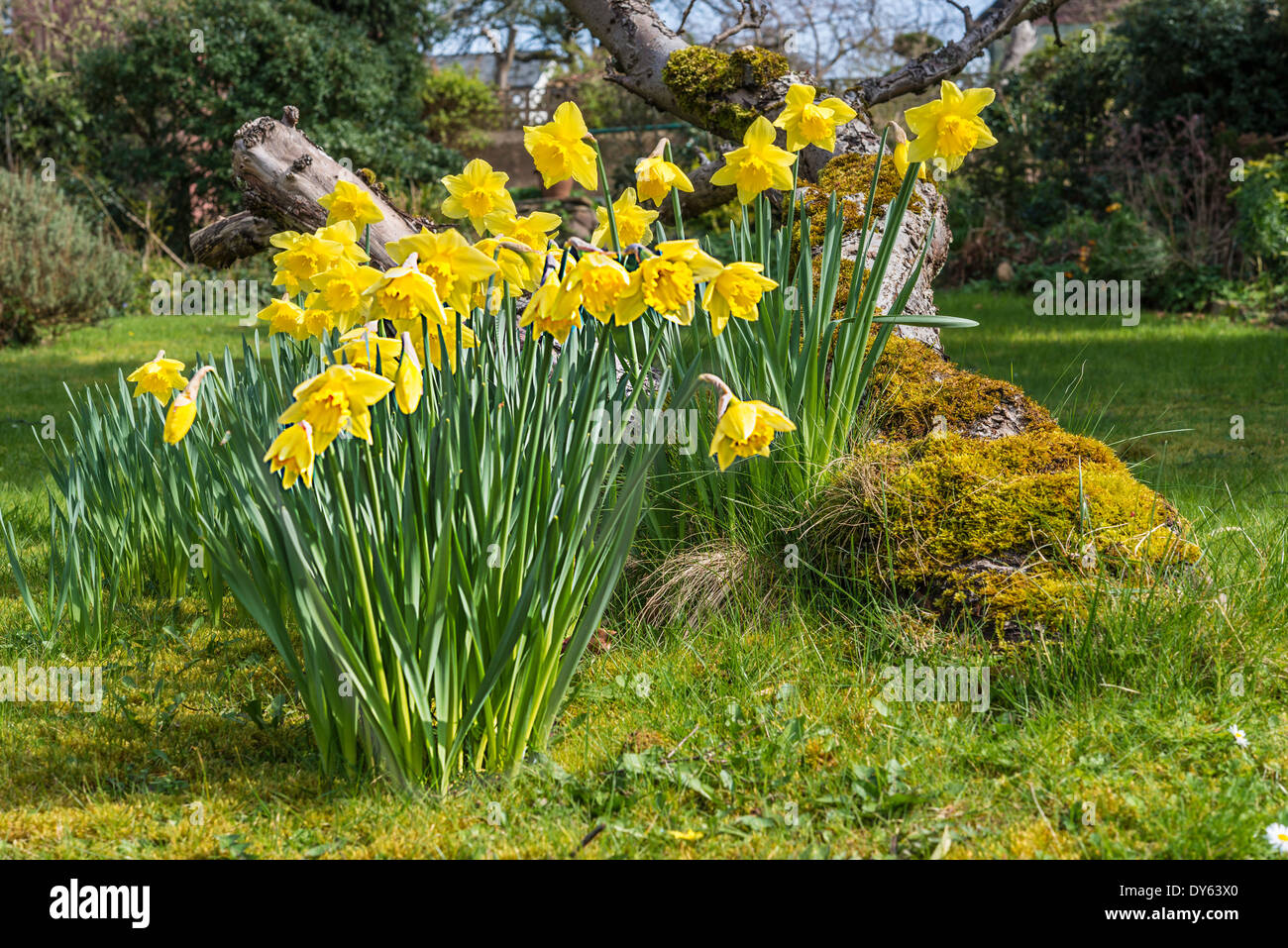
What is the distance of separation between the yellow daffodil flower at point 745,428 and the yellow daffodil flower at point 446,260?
54cm

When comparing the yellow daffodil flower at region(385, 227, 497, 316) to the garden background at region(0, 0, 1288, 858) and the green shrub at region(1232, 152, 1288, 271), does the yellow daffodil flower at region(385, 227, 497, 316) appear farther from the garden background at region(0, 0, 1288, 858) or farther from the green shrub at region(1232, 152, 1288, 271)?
the green shrub at region(1232, 152, 1288, 271)

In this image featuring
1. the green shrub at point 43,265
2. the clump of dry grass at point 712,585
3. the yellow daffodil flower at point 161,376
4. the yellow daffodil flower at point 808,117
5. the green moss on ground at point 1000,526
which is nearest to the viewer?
the yellow daffodil flower at point 161,376

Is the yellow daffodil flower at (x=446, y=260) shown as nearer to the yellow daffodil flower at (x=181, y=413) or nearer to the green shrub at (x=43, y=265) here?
the yellow daffodil flower at (x=181, y=413)

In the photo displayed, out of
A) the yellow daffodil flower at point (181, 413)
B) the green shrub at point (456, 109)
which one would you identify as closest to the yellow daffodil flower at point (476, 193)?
the yellow daffodil flower at point (181, 413)

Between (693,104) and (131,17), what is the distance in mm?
10929

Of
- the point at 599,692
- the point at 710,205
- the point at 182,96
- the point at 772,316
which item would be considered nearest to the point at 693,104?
the point at 710,205

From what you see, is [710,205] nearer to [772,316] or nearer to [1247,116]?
[772,316]

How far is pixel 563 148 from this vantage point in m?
2.40

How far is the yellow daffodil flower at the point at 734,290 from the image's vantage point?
204 cm

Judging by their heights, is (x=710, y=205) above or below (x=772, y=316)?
above

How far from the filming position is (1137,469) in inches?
182

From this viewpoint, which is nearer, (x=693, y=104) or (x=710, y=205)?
(x=693, y=104)

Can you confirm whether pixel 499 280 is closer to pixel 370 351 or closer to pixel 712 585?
pixel 370 351
